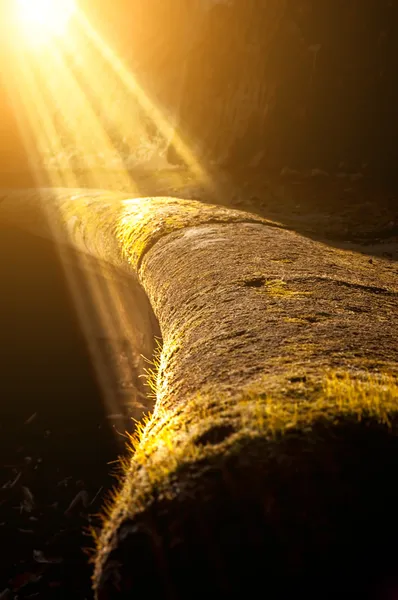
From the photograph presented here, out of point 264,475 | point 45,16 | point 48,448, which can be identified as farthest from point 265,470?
point 45,16

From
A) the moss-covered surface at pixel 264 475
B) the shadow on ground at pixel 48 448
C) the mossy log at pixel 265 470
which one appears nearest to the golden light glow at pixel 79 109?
the shadow on ground at pixel 48 448

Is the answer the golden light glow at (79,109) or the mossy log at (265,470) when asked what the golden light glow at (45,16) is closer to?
the golden light glow at (79,109)

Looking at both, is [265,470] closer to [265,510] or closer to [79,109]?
[265,510]

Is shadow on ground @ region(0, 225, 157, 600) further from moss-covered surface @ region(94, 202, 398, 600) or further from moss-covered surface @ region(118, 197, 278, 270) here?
moss-covered surface @ region(118, 197, 278, 270)

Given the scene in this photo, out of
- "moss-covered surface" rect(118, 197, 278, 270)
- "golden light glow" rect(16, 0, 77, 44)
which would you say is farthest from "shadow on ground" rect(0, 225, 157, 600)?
"golden light glow" rect(16, 0, 77, 44)

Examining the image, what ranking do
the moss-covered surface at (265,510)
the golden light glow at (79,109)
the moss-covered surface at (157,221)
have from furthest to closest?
the golden light glow at (79,109), the moss-covered surface at (157,221), the moss-covered surface at (265,510)

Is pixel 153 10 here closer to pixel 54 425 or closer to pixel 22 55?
pixel 22 55

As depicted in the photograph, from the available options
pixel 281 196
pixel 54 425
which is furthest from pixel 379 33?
pixel 54 425
